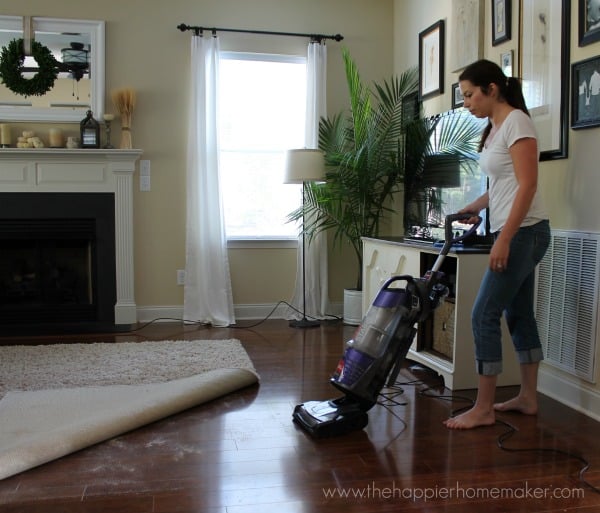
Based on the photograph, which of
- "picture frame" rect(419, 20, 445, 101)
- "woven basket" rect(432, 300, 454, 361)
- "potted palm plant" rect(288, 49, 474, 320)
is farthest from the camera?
"potted palm plant" rect(288, 49, 474, 320)

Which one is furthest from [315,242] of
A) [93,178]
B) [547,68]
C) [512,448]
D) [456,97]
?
[512,448]

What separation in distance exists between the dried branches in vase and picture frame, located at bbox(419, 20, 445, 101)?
6.76 feet

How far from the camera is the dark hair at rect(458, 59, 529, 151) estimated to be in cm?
242

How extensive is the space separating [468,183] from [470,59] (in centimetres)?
83

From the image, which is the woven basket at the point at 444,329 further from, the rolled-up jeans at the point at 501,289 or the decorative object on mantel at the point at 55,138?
the decorative object on mantel at the point at 55,138

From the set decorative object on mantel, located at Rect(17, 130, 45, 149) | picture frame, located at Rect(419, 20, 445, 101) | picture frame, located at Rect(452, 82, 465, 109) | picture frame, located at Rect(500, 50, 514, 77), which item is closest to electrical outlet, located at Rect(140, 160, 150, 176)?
decorative object on mantel, located at Rect(17, 130, 45, 149)

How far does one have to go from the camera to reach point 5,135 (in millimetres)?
4477

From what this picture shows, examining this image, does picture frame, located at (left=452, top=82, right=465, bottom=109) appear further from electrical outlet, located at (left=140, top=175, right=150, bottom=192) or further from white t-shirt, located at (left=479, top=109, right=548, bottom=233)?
electrical outlet, located at (left=140, top=175, right=150, bottom=192)

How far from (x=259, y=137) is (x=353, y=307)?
1496 millimetres

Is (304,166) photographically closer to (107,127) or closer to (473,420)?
(107,127)

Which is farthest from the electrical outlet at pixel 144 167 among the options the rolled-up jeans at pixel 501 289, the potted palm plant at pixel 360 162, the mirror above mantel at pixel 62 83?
the rolled-up jeans at pixel 501 289

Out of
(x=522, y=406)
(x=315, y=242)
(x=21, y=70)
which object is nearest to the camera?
(x=522, y=406)

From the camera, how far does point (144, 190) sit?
4770mm

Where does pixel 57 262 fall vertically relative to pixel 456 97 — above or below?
below
